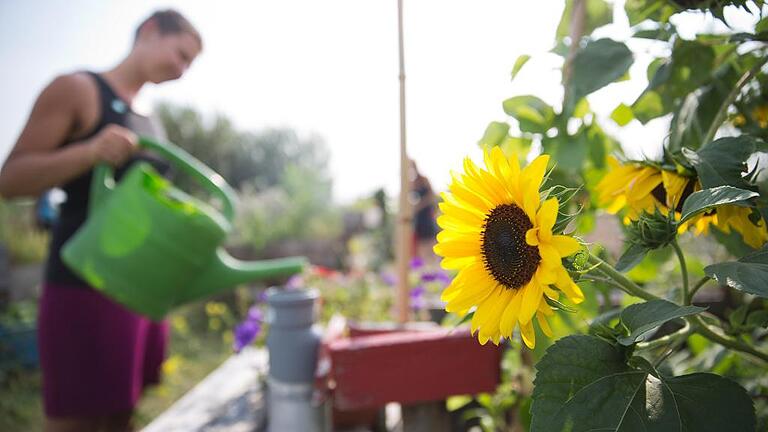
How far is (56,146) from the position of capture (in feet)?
3.50

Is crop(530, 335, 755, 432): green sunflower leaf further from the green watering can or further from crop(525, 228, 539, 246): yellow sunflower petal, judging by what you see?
the green watering can

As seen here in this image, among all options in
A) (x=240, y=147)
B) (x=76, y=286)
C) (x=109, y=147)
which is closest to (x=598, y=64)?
(x=109, y=147)

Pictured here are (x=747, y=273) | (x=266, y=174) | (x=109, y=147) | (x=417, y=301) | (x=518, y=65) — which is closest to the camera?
(x=747, y=273)

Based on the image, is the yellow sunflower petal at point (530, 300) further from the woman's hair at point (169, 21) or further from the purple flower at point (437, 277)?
the woman's hair at point (169, 21)

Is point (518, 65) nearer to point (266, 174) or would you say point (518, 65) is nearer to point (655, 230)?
point (655, 230)

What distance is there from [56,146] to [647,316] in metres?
1.16

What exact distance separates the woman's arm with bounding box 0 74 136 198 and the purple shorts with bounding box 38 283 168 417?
0.22 m

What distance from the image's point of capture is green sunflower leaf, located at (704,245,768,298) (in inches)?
10.2

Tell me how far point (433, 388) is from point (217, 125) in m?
12.3

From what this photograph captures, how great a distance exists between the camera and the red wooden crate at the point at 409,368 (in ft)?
2.05

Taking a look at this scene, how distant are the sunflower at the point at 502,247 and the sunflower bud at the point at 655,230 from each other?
0.07 metres

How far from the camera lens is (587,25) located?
60 centimetres

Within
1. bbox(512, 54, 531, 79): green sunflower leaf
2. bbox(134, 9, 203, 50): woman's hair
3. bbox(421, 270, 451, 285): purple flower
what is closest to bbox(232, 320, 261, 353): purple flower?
bbox(421, 270, 451, 285): purple flower

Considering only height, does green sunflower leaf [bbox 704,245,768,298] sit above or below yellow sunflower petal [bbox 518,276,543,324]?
above
